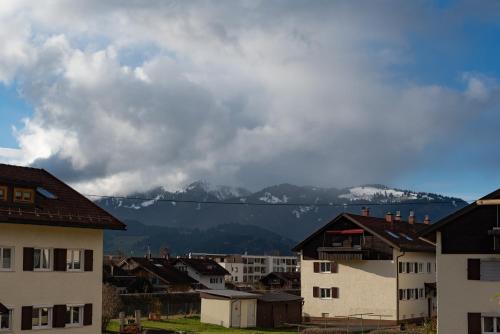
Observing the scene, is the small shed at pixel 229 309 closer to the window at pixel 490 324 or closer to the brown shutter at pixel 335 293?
the brown shutter at pixel 335 293

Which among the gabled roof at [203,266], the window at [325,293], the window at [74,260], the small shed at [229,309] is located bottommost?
the small shed at [229,309]

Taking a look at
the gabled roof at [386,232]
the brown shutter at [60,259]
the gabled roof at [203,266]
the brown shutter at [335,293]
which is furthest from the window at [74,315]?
the gabled roof at [203,266]

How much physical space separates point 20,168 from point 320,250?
30.6m

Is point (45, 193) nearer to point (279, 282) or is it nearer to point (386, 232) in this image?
point (386, 232)

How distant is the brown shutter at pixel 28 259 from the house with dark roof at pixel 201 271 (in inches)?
3470

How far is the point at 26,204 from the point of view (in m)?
35.7

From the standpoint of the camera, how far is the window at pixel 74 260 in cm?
3775

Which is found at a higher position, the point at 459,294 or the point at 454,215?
the point at 454,215

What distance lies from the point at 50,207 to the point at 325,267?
32.9 metres

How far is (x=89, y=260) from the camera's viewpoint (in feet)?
127

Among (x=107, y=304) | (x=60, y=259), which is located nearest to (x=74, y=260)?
(x=60, y=259)

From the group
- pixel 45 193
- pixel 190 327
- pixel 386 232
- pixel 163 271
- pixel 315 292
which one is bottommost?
pixel 190 327

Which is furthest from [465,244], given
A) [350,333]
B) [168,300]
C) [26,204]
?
[168,300]

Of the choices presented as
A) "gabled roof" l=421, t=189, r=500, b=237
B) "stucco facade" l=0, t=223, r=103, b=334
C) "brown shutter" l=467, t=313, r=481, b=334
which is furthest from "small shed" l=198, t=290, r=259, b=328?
"brown shutter" l=467, t=313, r=481, b=334
